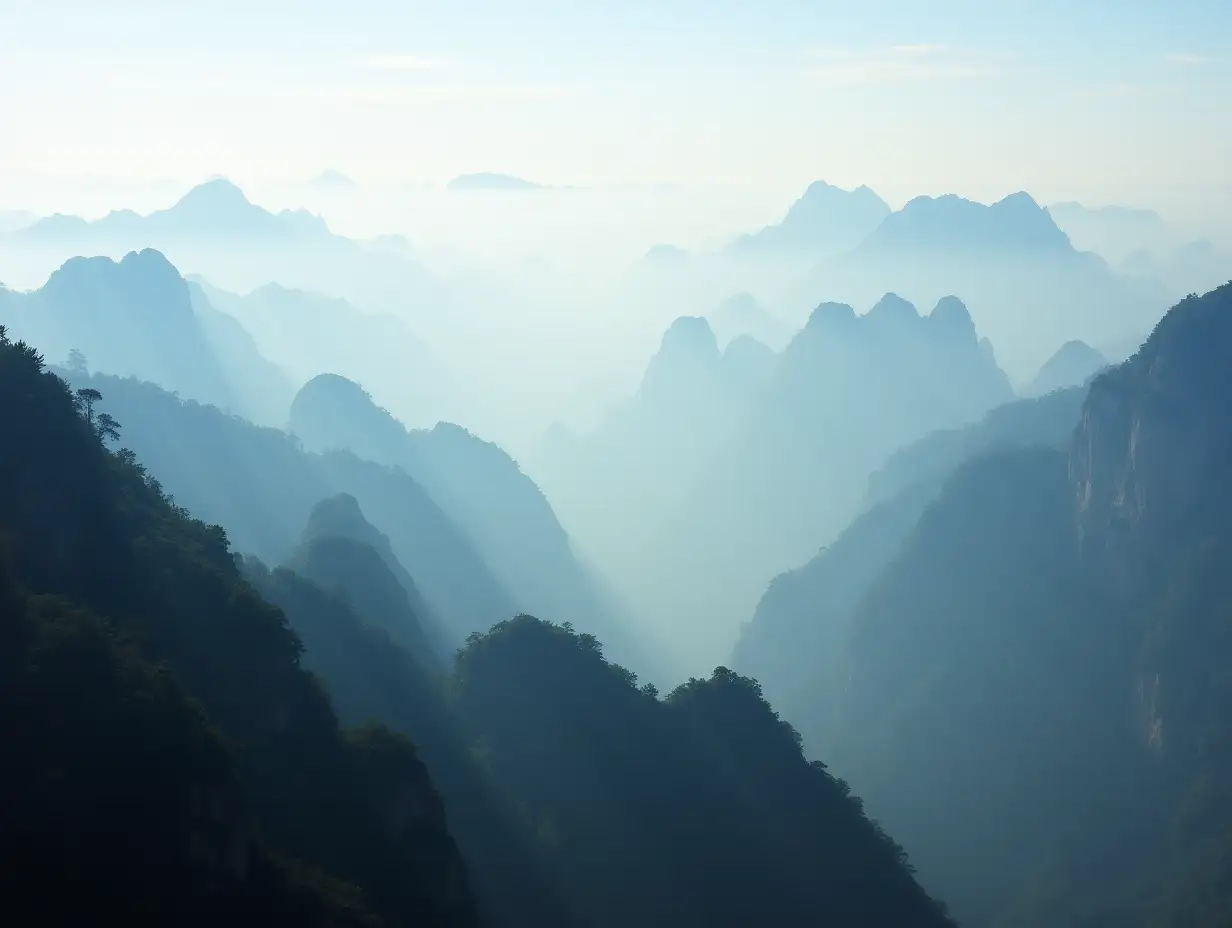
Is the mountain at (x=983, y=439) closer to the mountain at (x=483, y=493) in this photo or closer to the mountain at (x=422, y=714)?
the mountain at (x=483, y=493)

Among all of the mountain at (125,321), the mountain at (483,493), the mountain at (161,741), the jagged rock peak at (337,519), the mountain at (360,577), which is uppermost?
the mountain at (125,321)

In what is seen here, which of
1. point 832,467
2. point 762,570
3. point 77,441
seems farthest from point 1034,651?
point 832,467

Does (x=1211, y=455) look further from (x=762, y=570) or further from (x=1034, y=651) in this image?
(x=762, y=570)

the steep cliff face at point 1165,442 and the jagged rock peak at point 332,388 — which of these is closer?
the steep cliff face at point 1165,442

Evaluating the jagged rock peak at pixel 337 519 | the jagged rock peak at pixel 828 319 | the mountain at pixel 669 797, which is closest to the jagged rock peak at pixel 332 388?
the jagged rock peak at pixel 337 519

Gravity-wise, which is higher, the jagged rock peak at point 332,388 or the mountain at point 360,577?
the jagged rock peak at point 332,388

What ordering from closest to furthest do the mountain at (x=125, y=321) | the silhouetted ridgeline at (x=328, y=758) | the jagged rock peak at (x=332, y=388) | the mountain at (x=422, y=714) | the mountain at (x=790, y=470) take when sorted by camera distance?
1. the silhouetted ridgeline at (x=328, y=758)
2. the mountain at (x=422, y=714)
3. the jagged rock peak at (x=332, y=388)
4. the mountain at (x=125, y=321)
5. the mountain at (x=790, y=470)

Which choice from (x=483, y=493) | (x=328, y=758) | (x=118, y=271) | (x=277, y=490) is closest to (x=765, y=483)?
(x=483, y=493)
